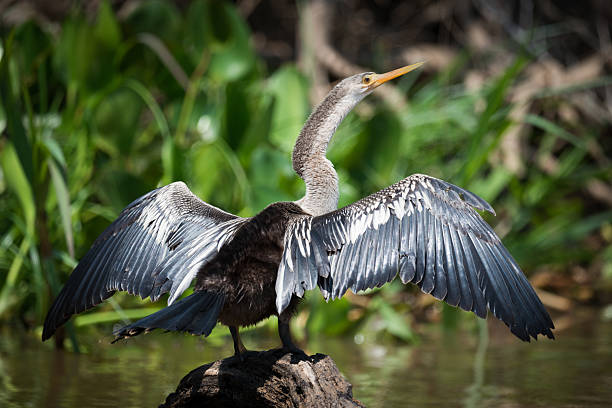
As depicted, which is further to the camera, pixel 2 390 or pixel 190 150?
pixel 190 150

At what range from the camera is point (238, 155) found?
6109mm

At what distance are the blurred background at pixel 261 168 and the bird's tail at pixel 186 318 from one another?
3.80 ft

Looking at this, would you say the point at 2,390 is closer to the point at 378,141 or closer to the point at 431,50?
the point at 378,141

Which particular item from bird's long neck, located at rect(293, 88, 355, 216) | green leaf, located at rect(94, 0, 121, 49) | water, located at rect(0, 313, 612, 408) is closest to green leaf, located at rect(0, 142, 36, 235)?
water, located at rect(0, 313, 612, 408)

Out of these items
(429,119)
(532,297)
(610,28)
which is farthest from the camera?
(610,28)

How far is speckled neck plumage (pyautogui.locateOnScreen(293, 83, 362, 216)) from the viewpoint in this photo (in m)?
3.69

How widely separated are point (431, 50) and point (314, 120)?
5.31 meters

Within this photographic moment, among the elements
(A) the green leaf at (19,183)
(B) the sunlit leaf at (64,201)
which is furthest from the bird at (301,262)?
(A) the green leaf at (19,183)

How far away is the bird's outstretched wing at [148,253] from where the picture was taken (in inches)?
131

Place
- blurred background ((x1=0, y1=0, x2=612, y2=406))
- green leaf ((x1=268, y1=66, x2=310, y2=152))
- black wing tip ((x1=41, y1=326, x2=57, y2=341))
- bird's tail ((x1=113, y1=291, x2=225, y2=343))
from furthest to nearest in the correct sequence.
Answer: green leaf ((x1=268, y1=66, x2=310, y2=152)) < blurred background ((x1=0, y1=0, x2=612, y2=406)) < black wing tip ((x1=41, y1=326, x2=57, y2=341)) < bird's tail ((x1=113, y1=291, x2=225, y2=343))

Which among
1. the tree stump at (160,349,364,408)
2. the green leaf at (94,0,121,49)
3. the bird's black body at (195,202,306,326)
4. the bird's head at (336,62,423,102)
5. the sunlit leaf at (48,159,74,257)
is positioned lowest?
the tree stump at (160,349,364,408)

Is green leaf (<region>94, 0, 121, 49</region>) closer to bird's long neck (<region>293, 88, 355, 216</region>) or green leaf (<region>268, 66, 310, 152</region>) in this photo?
green leaf (<region>268, 66, 310, 152</region>)

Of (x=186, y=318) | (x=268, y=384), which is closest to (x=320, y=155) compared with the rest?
(x=268, y=384)

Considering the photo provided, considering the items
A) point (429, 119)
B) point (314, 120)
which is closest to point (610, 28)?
point (429, 119)
